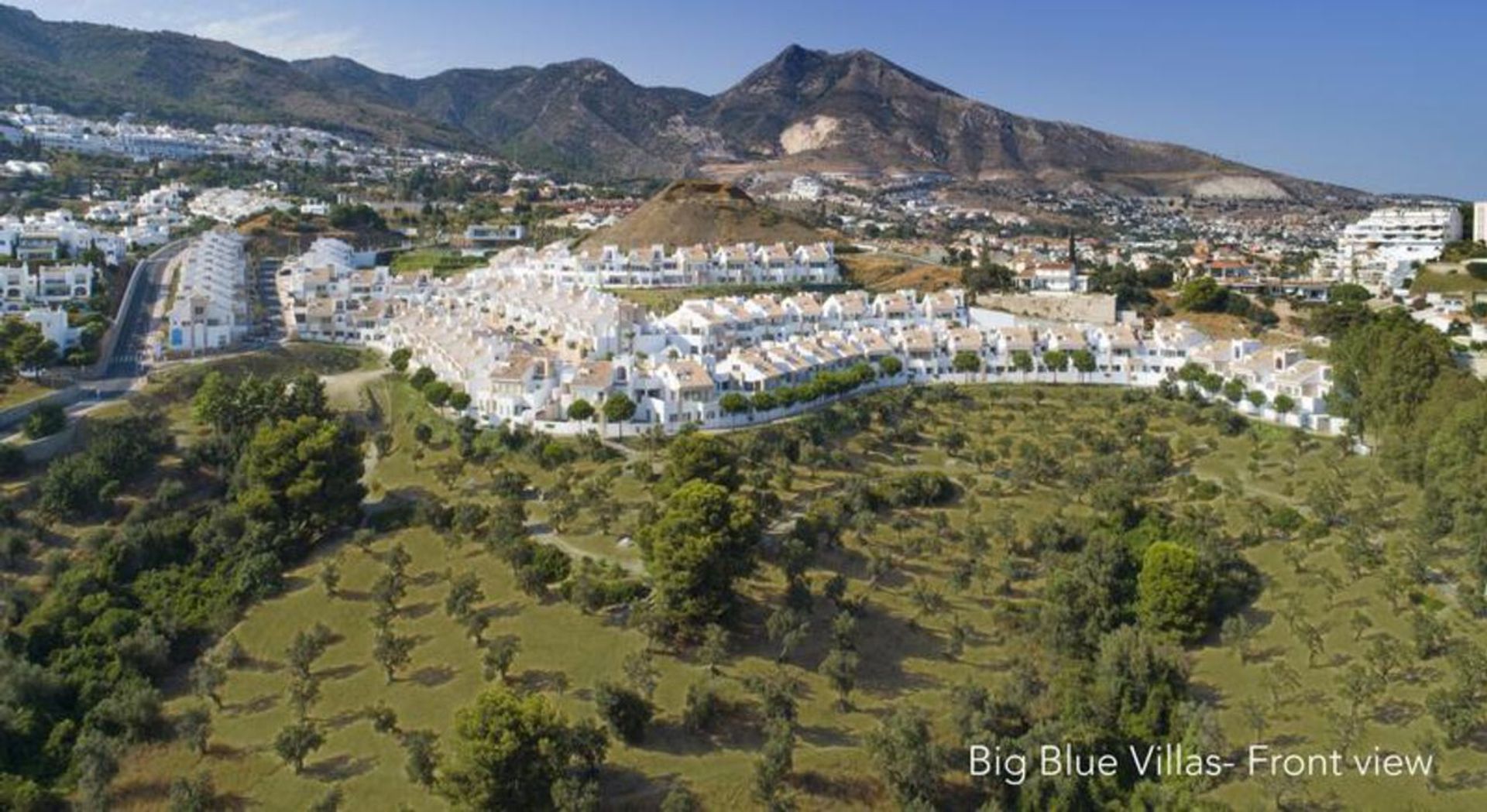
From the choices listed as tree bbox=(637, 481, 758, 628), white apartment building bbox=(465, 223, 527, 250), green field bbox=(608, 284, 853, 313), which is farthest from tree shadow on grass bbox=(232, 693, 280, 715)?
white apartment building bbox=(465, 223, 527, 250)

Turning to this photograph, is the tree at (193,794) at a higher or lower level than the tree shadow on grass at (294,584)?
lower

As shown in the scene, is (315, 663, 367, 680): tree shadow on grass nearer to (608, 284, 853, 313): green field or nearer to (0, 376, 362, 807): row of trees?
(0, 376, 362, 807): row of trees

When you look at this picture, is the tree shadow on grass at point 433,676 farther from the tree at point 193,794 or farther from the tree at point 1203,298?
the tree at point 1203,298

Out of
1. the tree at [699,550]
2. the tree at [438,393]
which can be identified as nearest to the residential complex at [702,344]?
the tree at [438,393]

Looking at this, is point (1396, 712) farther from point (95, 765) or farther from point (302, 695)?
point (95, 765)

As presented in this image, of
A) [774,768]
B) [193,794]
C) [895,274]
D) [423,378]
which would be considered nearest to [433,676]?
[193,794]

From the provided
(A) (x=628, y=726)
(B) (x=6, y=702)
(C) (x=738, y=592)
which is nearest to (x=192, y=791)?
(B) (x=6, y=702)
